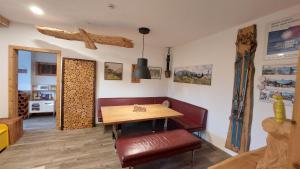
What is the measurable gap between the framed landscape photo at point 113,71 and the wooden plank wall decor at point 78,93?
1.07ft

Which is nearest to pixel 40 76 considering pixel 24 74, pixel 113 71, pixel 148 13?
pixel 24 74

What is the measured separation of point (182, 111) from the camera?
147 inches

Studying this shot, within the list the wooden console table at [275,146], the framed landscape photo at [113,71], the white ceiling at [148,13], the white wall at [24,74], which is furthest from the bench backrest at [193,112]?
the white wall at [24,74]

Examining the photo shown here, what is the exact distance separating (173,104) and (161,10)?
2.69 metres

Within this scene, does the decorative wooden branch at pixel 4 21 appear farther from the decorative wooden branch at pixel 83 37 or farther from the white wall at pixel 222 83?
the white wall at pixel 222 83

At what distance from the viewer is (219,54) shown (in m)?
2.92

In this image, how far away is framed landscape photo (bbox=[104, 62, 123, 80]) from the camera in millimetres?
3959

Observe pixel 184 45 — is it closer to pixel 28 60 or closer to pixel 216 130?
pixel 216 130

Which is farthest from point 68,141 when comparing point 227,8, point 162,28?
point 227,8

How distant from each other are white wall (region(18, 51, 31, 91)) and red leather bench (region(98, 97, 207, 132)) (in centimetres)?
262

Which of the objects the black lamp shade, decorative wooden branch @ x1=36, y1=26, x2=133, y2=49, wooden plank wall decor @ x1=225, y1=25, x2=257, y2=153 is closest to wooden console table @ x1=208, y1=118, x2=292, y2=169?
wooden plank wall decor @ x1=225, y1=25, x2=257, y2=153

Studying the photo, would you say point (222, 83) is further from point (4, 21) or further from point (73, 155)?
point (4, 21)

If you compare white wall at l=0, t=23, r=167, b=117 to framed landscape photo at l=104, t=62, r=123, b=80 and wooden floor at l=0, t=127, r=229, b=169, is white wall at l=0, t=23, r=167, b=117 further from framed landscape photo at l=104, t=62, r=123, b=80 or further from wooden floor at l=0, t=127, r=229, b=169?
wooden floor at l=0, t=127, r=229, b=169

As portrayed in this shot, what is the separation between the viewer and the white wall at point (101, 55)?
3052 millimetres
